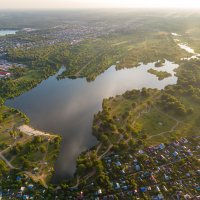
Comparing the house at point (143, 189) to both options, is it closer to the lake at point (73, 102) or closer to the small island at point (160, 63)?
the lake at point (73, 102)

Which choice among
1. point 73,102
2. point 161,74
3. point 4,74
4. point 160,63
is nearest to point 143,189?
point 73,102

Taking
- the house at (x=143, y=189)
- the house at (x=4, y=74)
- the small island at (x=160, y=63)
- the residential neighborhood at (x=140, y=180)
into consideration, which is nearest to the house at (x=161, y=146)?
the residential neighborhood at (x=140, y=180)

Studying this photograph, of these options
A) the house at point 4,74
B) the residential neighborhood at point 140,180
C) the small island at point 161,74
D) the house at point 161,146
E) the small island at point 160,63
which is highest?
the residential neighborhood at point 140,180

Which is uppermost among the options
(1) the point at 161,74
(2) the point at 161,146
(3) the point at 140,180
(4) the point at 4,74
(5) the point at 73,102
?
(3) the point at 140,180

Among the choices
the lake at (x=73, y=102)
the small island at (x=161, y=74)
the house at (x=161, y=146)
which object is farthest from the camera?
the small island at (x=161, y=74)

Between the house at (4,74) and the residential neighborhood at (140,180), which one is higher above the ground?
the residential neighborhood at (140,180)

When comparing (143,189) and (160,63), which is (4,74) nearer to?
(160,63)

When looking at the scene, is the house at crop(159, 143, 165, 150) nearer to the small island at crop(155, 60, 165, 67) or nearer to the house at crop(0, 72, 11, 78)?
the small island at crop(155, 60, 165, 67)

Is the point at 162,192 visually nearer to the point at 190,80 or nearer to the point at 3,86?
the point at 190,80
